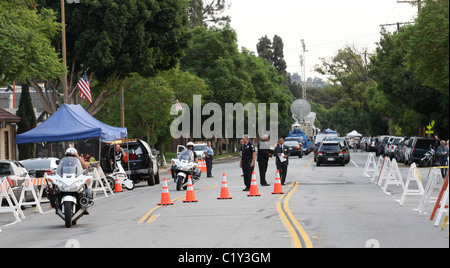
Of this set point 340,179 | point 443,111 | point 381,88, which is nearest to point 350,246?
point 340,179

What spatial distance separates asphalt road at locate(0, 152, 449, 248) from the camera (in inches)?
463

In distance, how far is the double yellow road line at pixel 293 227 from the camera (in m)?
11.4

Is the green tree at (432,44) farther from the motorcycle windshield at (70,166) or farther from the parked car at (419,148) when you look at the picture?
the parked car at (419,148)

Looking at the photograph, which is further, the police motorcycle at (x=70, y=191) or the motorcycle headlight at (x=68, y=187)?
the motorcycle headlight at (x=68, y=187)

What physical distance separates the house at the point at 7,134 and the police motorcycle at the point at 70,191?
23.2 metres

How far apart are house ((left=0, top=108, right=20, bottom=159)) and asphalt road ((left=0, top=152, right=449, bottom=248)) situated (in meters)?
18.2

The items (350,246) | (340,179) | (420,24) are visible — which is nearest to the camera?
(350,246)

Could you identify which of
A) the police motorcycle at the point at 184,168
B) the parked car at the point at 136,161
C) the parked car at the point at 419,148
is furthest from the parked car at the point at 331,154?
the police motorcycle at the point at 184,168

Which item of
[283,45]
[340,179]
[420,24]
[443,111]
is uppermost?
[283,45]

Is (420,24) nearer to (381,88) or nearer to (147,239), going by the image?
(147,239)

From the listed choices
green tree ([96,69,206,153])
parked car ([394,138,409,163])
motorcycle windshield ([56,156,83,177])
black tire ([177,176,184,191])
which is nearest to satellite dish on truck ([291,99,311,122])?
parked car ([394,138,409,163])

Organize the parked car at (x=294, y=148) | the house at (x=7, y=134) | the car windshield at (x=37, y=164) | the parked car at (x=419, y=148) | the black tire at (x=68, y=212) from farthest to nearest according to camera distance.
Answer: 1. the parked car at (x=294, y=148)
2. the parked car at (x=419, y=148)
3. the house at (x=7, y=134)
4. the car windshield at (x=37, y=164)
5. the black tire at (x=68, y=212)

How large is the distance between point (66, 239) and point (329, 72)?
80.2 m

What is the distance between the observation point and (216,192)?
24.1 m
